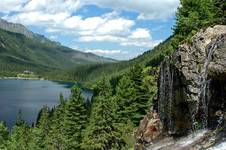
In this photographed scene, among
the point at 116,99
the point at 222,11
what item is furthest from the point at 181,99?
the point at 116,99

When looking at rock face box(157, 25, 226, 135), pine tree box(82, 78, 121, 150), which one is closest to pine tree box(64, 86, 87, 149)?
pine tree box(82, 78, 121, 150)

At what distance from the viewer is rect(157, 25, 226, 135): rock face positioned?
26.6 meters

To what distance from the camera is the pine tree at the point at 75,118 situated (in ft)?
208

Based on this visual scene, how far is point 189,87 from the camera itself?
94.6 ft

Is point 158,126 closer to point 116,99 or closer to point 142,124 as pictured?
point 142,124

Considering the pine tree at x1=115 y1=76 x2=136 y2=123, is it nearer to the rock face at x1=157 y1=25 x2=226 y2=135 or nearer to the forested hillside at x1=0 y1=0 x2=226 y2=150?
the forested hillside at x1=0 y1=0 x2=226 y2=150

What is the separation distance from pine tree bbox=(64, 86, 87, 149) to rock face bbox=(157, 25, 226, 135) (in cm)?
3148

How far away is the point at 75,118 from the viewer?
63.2 m

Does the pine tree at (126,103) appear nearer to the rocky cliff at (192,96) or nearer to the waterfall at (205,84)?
the rocky cliff at (192,96)

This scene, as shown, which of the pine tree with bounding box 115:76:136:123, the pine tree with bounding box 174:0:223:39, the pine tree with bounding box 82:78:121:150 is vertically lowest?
the pine tree with bounding box 82:78:121:150

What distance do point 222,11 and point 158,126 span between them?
44.3 ft

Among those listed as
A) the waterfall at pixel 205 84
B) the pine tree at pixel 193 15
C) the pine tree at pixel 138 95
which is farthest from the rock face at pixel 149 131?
the pine tree at pixel 138 95

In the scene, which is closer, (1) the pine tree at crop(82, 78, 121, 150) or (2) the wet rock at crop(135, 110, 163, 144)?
(2) the wet rock at crop(135, 110, 163, 144)

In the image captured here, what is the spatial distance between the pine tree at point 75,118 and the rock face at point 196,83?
31.5 meters
